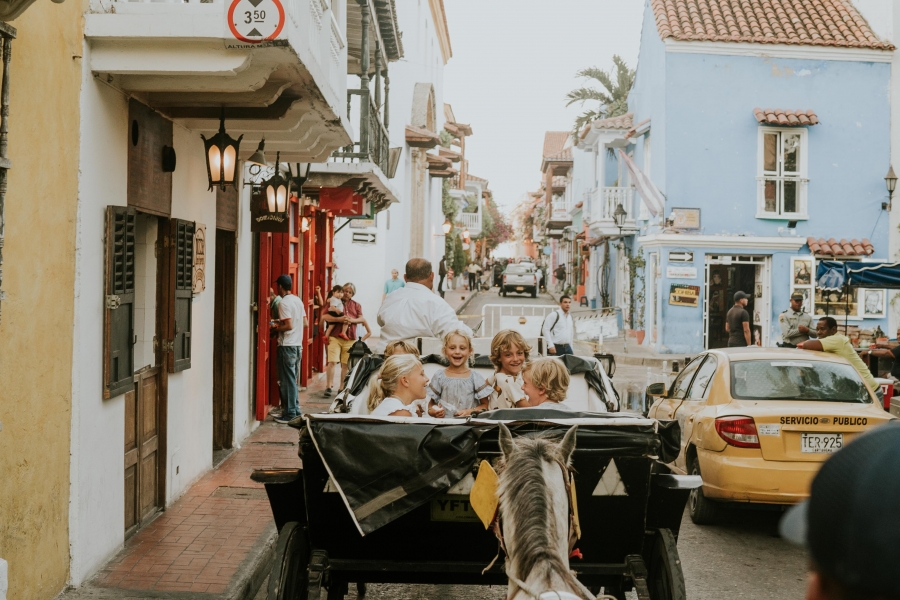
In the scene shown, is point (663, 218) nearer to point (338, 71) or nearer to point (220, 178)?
point (338, 71)

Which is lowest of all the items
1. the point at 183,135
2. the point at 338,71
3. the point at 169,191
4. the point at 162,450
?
the point at 162,450

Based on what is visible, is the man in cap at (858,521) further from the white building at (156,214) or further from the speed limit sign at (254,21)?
the white building at (156,214)

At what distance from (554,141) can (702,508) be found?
259 ft

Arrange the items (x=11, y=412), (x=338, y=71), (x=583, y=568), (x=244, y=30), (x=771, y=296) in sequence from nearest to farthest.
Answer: (x=583, y=568), (x=11, y=412), (x=244, y=30), (x=338, y=71), (x=771, y=296)

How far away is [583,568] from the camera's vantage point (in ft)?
14.7

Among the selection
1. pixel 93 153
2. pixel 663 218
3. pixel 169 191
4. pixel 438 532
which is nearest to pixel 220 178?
pixel 169 191

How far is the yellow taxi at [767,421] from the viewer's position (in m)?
7.62

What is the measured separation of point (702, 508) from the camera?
8.37m

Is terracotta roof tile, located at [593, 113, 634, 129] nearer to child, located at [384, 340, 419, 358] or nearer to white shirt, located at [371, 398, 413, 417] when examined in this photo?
child, located at [384, 340, 419, 358]

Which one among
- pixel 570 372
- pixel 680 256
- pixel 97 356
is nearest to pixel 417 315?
pixel 570 372

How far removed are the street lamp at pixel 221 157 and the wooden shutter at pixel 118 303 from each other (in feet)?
3.99

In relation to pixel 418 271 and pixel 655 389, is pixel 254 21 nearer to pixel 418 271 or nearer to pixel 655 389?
pixel 418 271

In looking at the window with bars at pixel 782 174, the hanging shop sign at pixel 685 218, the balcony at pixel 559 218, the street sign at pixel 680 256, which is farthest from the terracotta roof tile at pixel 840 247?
the balcony at pixel 559 218

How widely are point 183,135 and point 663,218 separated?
17689 mm
